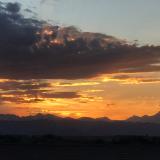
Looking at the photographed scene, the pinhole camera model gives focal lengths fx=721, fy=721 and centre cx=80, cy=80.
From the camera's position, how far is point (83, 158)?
189 feet

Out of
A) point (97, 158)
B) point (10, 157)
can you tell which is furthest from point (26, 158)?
point (97, 158)

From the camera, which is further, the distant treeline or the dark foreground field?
the distant treeline

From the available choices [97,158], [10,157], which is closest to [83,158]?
[97,158]

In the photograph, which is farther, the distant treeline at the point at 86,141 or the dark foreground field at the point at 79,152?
the distant treeline at the point at 86,141

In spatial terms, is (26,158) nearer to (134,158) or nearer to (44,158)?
(44,158)

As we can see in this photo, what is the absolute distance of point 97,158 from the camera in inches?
2270

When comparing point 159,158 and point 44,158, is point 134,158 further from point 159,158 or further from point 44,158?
point 44,158

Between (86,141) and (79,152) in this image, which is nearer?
(79,152)

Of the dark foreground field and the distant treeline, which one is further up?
the distant treeline

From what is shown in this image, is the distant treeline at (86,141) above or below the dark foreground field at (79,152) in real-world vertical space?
above

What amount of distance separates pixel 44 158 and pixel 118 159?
6.06 meters

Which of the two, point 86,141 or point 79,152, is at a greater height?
point 86,141

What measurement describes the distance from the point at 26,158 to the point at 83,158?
4549 millimetres

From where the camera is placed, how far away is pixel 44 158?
57469mm
